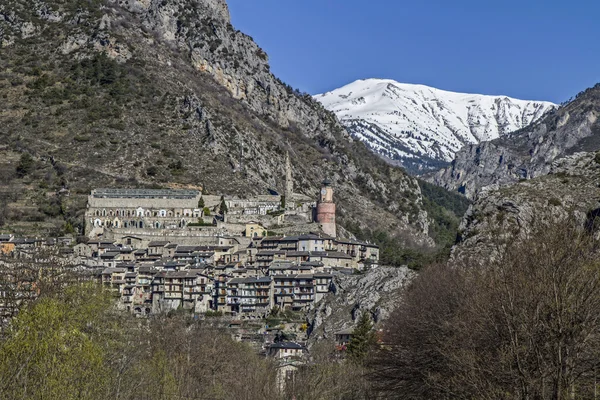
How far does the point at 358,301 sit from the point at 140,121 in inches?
2781

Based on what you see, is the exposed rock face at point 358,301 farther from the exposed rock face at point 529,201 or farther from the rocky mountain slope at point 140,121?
the rocky mountain slope at point 140,121

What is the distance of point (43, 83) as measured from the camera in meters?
163

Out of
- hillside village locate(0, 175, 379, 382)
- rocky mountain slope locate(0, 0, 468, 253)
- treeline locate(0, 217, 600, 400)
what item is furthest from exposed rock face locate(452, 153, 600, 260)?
rocky mountain slope locate(0, 0, 468, 253)

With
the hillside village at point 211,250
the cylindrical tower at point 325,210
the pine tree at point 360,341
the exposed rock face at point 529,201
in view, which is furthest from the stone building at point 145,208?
the exposed rock face at point 529,201

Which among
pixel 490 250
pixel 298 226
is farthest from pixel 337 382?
pixel 298 226

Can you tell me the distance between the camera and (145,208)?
418ft

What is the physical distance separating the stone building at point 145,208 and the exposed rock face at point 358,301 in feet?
103

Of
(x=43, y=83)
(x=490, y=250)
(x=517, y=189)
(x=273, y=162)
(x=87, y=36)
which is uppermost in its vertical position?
(x=87, y=36)

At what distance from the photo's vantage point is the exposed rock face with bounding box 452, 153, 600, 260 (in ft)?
179

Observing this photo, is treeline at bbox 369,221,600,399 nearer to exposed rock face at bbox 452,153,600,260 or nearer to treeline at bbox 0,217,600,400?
treeline at bbox 0,217,600,400

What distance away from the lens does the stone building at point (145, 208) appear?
125 m

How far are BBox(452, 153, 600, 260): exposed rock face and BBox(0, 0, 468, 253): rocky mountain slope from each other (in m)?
70.3

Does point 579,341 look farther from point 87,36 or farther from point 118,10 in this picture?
point 118,10

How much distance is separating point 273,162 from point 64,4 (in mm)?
51359
